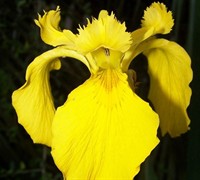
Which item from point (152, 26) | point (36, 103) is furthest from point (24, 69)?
point (152, 26)

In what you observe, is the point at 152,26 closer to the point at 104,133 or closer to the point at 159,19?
the point at 159,19

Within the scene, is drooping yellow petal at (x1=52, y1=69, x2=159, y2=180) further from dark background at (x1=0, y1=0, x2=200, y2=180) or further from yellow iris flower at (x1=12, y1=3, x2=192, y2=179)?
dark background at (x1=0, y1=0, x2=200, y2=180)

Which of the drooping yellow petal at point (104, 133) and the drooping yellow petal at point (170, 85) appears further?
the drooping yellow petal at point (170, 85)

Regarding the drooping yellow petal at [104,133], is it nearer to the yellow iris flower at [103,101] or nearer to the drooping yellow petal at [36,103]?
the yellow iris flower at [103,101]

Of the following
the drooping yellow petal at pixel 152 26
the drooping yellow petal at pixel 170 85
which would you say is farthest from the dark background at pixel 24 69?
the drooping yellow petal at pixel 152 26

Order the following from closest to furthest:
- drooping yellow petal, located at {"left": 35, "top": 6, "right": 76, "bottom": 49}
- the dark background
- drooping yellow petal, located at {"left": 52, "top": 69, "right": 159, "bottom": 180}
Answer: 1. drooping yellow petal, located at {"left": 52, "top": 69, "right": 159, "bottom": 180}
2. drooping yellow petal, located at {"left": 35, "top": 6, "right": 76, "bottom": 49}
3. the dark background

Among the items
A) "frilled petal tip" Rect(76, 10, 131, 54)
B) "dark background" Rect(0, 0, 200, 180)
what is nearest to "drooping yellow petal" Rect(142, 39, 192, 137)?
"frilled petal tip" Rect(76, 10, 131, 54)

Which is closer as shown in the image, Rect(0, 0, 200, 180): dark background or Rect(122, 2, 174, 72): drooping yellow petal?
Rect(122, 2, 174, 72): drooping yellow petal
